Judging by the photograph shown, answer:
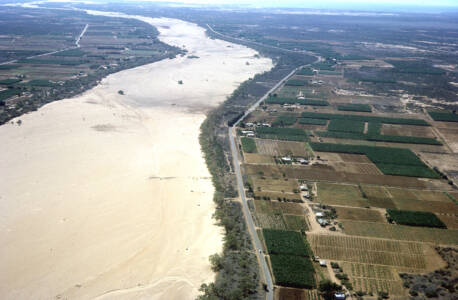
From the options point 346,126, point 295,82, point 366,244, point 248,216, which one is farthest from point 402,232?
point 295,82

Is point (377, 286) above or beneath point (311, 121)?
beneath

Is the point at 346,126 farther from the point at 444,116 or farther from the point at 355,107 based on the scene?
the point at 444,116

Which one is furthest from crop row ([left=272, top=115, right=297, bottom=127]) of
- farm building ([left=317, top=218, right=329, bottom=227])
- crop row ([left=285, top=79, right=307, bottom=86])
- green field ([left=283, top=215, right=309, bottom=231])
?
farm building ([left=317, top=218, right=329, bottom=227])

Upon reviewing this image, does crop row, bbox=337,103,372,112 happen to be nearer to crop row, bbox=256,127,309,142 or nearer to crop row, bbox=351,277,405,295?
crop row, bbox=256,127,309,142

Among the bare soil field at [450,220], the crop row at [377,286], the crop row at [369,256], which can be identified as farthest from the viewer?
the bare soil field at [450,220]

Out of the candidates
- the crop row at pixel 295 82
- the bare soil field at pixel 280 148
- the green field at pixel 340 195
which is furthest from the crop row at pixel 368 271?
the crop row at pixel 295 82

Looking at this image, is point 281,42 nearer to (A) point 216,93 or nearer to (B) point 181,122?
(A) point 216,93

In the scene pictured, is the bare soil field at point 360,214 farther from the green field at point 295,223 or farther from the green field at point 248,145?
the green field at point 248,145

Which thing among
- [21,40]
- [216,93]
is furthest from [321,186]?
[21,40]

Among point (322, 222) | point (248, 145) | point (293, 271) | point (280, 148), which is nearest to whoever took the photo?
point (293, 271)

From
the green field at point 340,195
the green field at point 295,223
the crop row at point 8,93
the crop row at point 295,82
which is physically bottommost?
the green field at point 295,223
